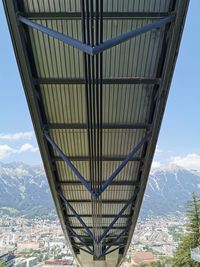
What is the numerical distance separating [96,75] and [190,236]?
117 ft

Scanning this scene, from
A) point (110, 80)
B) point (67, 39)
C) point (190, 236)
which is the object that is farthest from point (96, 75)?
point (190, 236)

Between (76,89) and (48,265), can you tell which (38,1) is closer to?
(76,89)

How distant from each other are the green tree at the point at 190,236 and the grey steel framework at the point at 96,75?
27.0m

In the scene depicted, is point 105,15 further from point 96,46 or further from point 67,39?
point 96,46

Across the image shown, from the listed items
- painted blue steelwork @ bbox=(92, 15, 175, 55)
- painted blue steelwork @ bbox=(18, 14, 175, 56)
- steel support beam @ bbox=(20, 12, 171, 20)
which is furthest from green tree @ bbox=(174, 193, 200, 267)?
painted blue steelwork @ bbox=(18, 14, 175, 56)

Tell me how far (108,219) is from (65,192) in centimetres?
435

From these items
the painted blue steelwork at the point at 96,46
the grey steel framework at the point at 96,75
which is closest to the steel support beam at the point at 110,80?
the grey steel framework at the point at 96,75

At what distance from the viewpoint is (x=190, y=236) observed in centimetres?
3859

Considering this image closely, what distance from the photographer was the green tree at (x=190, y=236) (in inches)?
1474

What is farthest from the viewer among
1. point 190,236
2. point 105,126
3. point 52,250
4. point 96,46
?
point 52,250

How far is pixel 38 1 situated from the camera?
7.71 metres

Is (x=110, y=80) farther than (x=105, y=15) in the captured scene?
Yes

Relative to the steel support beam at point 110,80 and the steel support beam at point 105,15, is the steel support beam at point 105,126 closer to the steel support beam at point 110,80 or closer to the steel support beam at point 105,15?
the steel support beam at point 110,80

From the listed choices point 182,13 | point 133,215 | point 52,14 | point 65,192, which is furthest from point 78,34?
point 133,215
